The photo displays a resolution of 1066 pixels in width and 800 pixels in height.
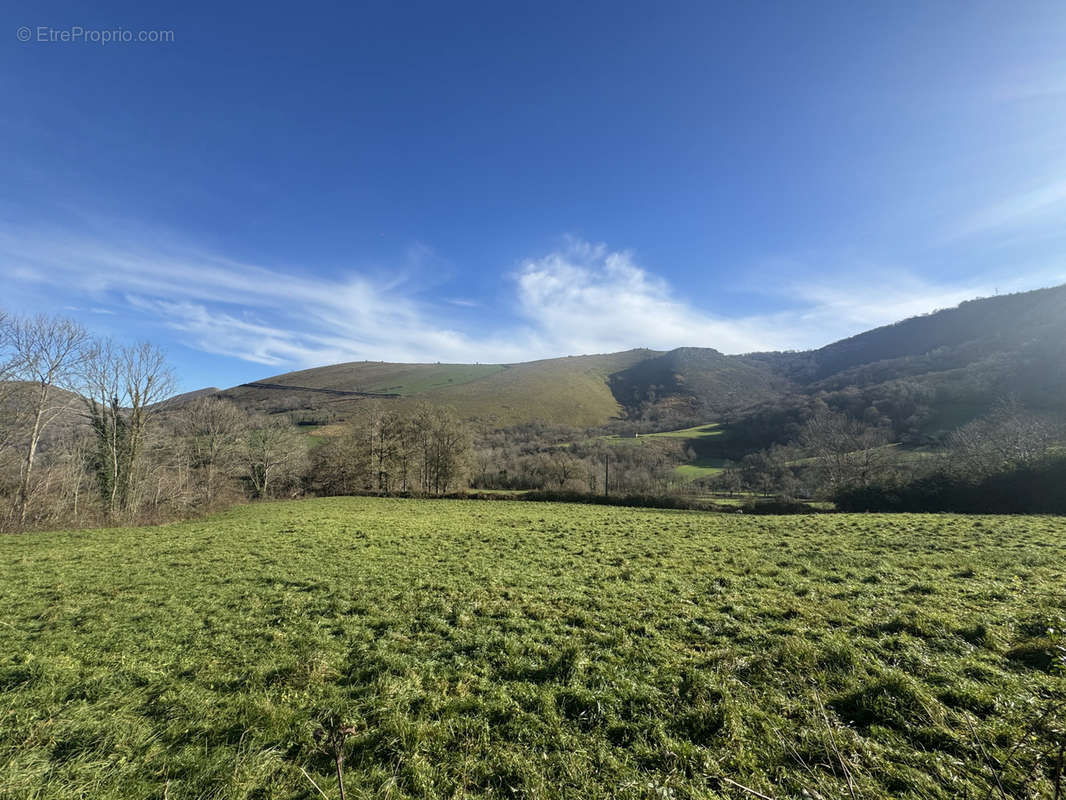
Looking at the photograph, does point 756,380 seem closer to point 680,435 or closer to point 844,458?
point 680,435

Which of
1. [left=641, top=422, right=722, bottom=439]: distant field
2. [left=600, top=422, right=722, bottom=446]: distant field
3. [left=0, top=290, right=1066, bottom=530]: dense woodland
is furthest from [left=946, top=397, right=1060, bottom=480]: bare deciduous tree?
[left=641, top=422, right=722, bottom=439]: distant field

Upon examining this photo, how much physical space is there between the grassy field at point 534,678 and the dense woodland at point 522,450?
19035 mm

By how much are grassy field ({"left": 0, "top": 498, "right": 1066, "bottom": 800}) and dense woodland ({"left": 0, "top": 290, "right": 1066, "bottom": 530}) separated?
19.0 metres

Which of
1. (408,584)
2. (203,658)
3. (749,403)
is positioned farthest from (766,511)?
(749,403)

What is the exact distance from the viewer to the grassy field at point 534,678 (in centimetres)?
394

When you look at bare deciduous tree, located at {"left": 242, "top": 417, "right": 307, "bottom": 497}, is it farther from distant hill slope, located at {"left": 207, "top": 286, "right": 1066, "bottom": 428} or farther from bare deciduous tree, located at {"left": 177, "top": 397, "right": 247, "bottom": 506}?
distant hill slope, located at {"left": 207, "top": 286, "right": 1066, "bottom": 428}

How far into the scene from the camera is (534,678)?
612 centimetres

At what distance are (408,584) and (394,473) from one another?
41279 millimetres

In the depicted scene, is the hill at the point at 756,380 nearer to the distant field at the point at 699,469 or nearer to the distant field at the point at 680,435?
the distant field at the point at 680,435

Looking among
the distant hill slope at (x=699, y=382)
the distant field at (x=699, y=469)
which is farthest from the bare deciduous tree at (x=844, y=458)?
the distant hill slope at (x=699, y=382)

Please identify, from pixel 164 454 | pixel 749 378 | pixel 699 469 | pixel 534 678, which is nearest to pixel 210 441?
pixel 164 454

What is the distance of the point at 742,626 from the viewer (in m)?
7.61

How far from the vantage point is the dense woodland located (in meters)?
25.9

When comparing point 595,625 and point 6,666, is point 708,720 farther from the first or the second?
point 6,666
